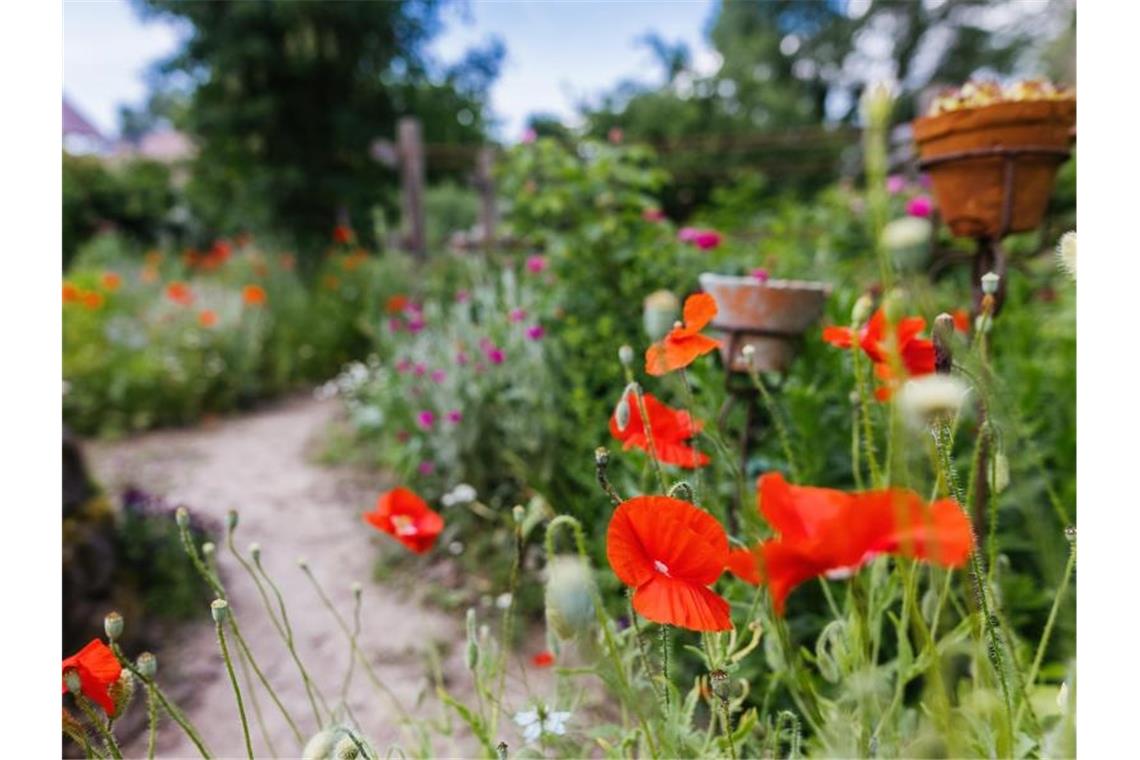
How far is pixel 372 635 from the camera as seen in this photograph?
2146 millimetres

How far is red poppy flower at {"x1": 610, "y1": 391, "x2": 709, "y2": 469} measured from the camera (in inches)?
35.6

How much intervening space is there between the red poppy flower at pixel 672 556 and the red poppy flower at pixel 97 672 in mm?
490

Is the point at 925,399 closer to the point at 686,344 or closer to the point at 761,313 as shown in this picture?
the point at 686,344

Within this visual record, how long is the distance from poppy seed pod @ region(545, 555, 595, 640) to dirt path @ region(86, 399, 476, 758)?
1.64 ft

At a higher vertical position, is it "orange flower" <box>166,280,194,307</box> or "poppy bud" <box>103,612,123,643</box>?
"orange flower" <box>166,280,194,307</box>

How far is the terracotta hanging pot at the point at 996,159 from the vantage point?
4.47ft

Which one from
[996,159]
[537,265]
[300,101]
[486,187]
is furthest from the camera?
[300,101]

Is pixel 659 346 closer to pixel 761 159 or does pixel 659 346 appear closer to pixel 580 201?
pixel 580 201

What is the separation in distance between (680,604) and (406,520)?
591mm

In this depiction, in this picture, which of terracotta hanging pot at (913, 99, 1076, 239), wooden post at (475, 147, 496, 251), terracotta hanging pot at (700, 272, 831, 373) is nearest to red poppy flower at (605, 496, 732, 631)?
terracotta hanging pot at (700, 272, 831, 373)

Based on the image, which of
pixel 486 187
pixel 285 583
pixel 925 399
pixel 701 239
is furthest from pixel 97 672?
pixel 486 187

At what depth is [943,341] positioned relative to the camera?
0.63 metres

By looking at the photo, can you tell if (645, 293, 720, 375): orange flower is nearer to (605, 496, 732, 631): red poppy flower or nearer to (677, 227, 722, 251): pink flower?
(605, 496, 732, 631): red poppy flower

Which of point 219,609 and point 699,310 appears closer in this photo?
point 219,609
